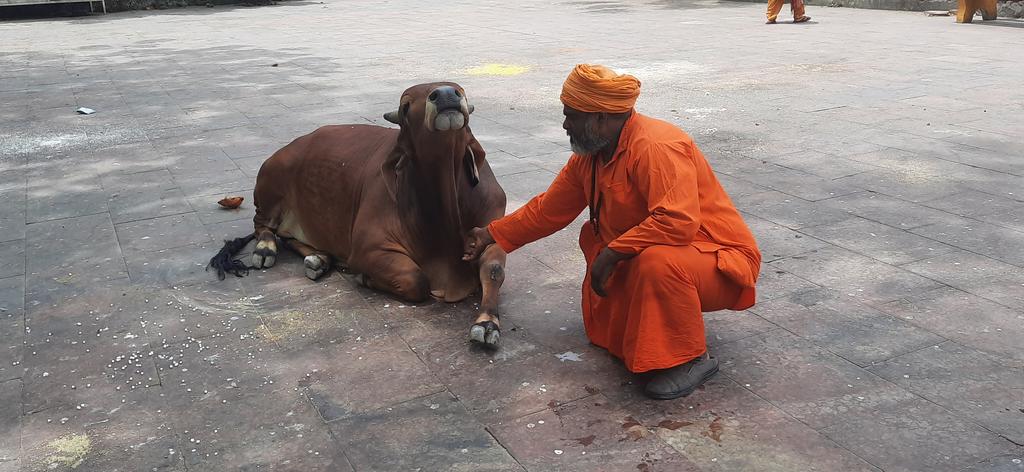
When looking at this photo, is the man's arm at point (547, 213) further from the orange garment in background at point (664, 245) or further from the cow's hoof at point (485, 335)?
the cow's hoof at point (485, 335)

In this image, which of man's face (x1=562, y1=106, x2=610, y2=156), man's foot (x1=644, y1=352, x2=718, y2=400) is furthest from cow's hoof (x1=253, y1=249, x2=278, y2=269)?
man's foot (x1=644, y1=352, x2=718, y2=400)

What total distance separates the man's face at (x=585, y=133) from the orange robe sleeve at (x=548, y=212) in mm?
195

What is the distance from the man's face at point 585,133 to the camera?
12.3 feet

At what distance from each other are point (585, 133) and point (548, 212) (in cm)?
52

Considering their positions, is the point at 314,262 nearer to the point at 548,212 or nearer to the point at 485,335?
the point at 485,335

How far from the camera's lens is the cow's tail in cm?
514

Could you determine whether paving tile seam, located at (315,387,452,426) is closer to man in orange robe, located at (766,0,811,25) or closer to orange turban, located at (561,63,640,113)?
orange turban, located at (561,63,640,113)

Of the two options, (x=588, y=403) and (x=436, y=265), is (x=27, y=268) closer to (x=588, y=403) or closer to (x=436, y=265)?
(x=436, y=265)

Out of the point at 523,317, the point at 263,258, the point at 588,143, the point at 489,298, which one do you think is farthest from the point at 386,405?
the point at 263,258

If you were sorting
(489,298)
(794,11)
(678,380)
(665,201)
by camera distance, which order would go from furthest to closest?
(794,11) < (489,298) < (678,380) < (665,201)

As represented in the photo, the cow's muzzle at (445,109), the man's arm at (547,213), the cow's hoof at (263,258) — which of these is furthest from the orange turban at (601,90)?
the cow's hoof at (263,258)

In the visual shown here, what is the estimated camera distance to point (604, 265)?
3.67 m

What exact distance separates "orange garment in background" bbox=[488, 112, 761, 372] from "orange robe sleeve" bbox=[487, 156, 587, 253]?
0.26 ft

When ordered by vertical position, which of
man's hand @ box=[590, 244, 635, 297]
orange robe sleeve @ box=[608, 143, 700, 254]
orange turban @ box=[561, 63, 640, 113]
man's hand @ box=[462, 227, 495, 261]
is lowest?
man's hand @ box=[462, 227, 495, 261]
